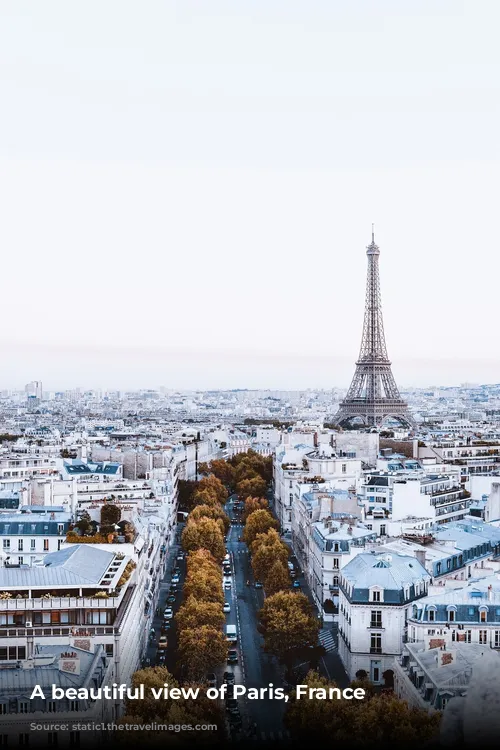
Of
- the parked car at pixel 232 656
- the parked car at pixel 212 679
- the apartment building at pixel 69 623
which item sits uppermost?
the apartment building at pixel 69 623

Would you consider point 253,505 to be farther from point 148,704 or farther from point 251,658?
point 148,704

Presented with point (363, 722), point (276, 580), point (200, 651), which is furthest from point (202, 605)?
point (363, 722)

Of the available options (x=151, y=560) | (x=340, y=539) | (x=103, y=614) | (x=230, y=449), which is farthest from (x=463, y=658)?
(x=230, y=449)

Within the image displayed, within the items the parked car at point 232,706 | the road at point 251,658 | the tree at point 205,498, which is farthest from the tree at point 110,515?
the tree at point 205,498

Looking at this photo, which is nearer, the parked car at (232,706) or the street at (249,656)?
the street at (249,656)

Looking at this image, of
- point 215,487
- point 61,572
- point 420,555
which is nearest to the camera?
point 61,572

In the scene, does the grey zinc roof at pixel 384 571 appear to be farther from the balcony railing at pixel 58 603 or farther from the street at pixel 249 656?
the balcony railing at pixel 58 603

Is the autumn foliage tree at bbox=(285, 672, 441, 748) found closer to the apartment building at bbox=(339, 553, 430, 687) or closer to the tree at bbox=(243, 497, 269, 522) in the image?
the apartment building at bbox=(339, 553, 430, 687)
